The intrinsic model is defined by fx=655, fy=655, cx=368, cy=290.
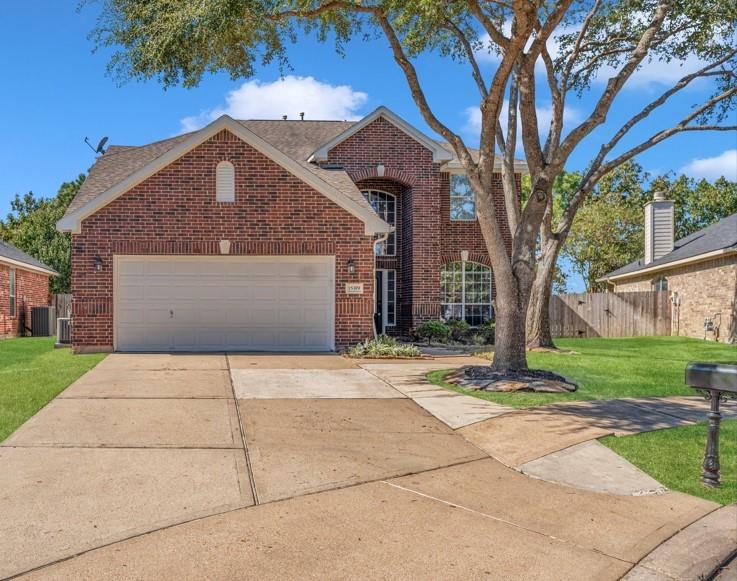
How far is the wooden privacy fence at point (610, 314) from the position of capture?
23.9m

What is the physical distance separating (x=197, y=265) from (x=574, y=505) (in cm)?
1206

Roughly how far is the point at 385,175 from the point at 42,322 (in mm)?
15035

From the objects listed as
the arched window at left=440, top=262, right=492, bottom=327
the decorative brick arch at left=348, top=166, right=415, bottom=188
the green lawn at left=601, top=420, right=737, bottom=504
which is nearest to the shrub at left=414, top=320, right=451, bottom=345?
the arched window at left=440, top=262, right=492, bottom=327

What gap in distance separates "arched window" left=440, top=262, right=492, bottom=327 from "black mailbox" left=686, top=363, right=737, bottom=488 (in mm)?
16074

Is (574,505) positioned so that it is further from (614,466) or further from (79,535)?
(79,535)

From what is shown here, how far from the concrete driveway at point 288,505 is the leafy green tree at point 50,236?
2945cm

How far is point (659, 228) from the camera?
26.7 meters

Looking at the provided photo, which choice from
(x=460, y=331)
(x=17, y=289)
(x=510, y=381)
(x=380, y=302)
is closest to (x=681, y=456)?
(x=510, y=381)

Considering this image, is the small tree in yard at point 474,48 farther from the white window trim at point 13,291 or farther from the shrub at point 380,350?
the white window trim at point 13,291

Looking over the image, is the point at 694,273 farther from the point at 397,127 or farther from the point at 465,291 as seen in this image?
the point at 397,127

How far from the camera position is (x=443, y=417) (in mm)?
8195

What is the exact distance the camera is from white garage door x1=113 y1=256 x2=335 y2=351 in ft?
50.7

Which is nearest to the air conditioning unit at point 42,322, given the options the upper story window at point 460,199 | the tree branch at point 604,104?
the upper story window at point 460,199

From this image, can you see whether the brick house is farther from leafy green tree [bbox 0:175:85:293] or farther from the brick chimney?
leafy green tree [bbox 0:175:85:293]
